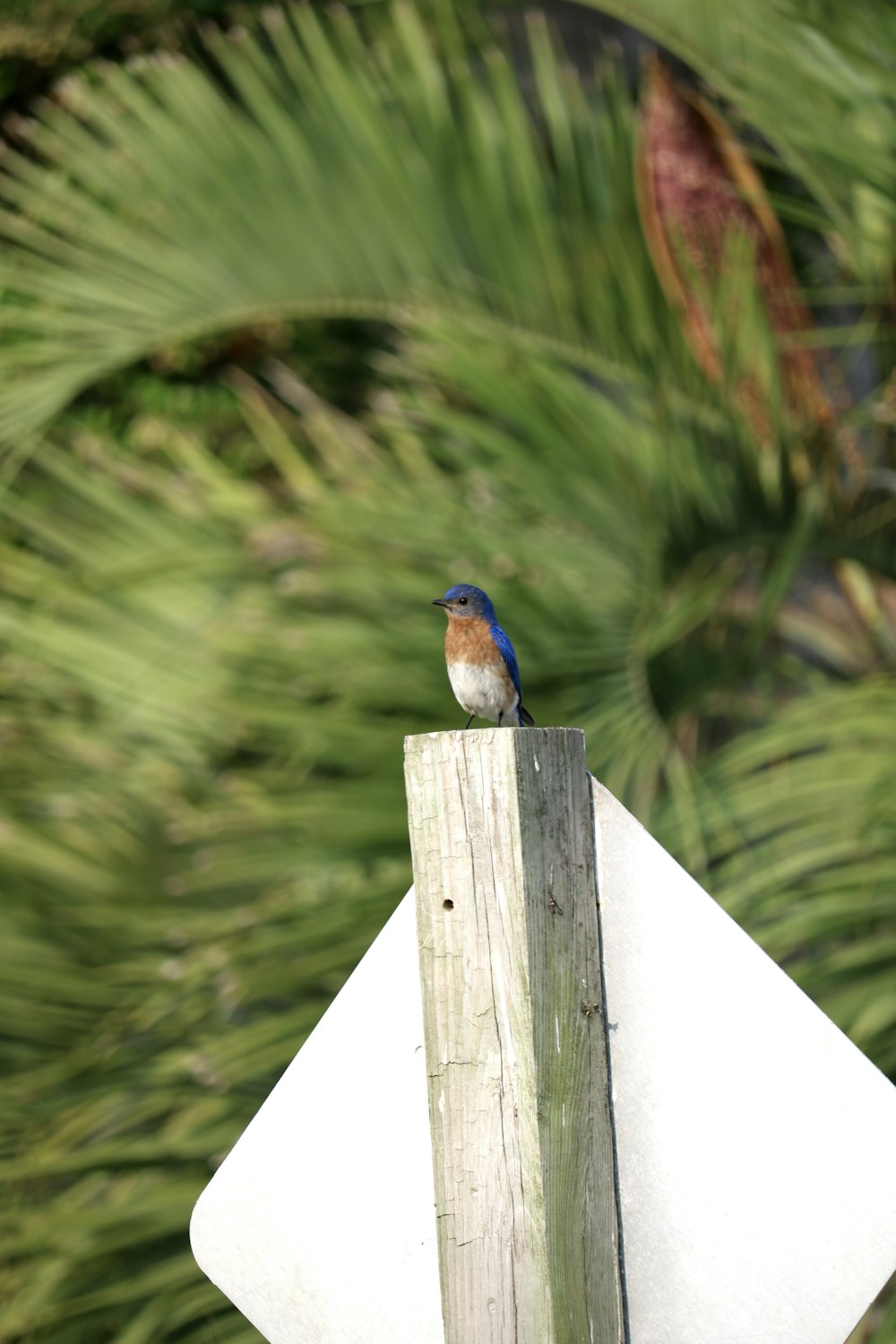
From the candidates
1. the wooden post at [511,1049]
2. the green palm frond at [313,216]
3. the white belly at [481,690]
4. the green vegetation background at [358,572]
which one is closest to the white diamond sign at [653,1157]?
the wooden post at [511,1049]

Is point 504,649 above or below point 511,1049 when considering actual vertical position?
above

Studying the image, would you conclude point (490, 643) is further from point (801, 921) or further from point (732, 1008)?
point (732, 1008)

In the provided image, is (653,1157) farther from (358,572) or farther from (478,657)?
(358,572)

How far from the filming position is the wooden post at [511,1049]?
1307mm

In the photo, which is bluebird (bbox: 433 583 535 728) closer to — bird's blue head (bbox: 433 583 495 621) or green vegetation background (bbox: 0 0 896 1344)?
bird's blue head (bbox: 433 583 495 621)

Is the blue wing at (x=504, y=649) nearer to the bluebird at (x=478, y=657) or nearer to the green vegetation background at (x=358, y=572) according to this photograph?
the bluebird at (x=478, y=657)

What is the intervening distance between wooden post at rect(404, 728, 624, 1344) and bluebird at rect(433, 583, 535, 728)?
867 mm

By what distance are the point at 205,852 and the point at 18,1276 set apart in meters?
0.80

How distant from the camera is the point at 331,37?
4.45 metres

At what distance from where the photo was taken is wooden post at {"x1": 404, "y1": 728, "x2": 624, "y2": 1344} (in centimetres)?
131

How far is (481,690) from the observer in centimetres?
226

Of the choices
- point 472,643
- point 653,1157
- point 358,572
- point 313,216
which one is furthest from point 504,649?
point 313,216

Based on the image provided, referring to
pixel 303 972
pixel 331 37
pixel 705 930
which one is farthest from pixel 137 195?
pixel 705 930

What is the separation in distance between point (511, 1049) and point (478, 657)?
100 centimetres
